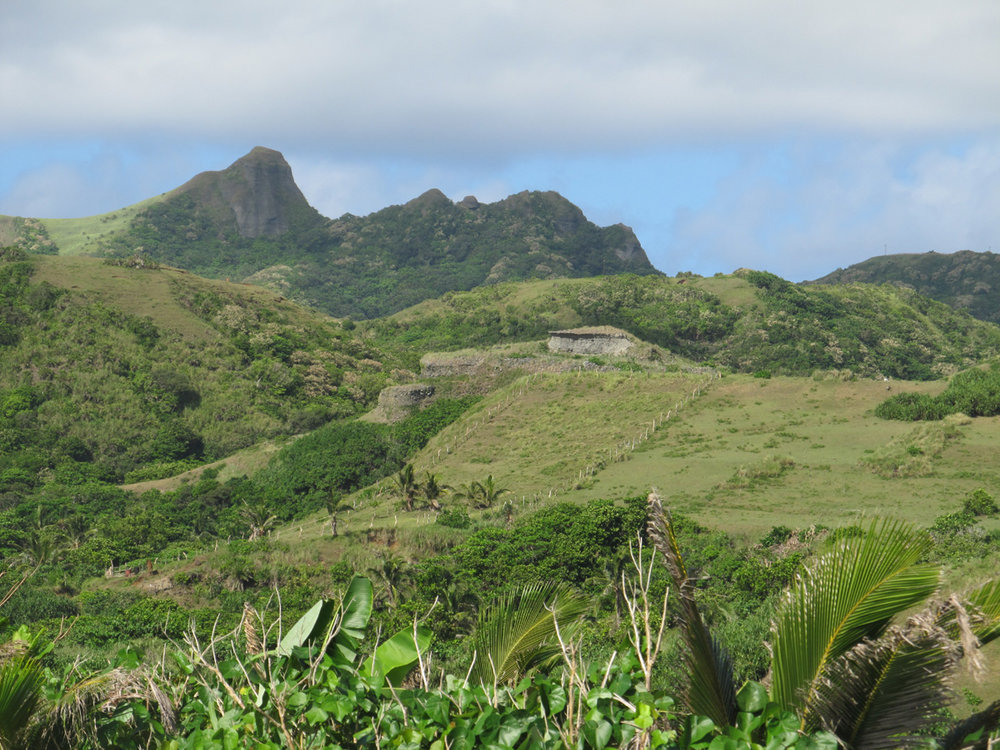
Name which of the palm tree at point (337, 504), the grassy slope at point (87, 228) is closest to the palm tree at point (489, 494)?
the palm tree at point (337, 504)

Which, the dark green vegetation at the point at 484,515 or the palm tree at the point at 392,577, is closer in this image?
the dark green vegetation at the point at 484,515

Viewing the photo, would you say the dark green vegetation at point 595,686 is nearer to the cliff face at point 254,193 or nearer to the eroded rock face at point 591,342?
the eroded rock face at point 591,342

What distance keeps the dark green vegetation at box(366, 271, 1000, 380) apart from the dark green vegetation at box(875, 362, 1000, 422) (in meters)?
38.0

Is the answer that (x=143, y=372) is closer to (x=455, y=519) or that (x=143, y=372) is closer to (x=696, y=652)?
(x=455, y=519)

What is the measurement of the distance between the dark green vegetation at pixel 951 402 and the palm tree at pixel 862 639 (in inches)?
1479

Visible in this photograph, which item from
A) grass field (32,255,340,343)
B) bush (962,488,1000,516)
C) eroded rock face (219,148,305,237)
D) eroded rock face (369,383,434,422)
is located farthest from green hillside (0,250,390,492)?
eroded rock face (219,148,305,237)

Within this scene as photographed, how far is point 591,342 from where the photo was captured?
62844mm

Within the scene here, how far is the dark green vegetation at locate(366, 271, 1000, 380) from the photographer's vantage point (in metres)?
88.8

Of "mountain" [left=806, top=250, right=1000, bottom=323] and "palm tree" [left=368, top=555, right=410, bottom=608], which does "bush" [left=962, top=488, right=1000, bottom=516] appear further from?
"mountain" [left=806, top=250, right=1000, bottom=323]

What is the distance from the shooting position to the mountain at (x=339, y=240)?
550ft

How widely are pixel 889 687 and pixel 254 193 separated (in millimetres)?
195838

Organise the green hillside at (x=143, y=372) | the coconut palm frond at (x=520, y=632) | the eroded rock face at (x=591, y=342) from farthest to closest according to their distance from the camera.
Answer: the eroded rock face at (x=591, y=342) < the green hillside at (x=143, y=372) < the coconut palm frond at (x=520, y=632)

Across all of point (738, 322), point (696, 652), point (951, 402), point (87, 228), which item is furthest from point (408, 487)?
point (87, 228)

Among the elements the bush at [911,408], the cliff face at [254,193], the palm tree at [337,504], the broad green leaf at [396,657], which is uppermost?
the cliff face at [254,193]
